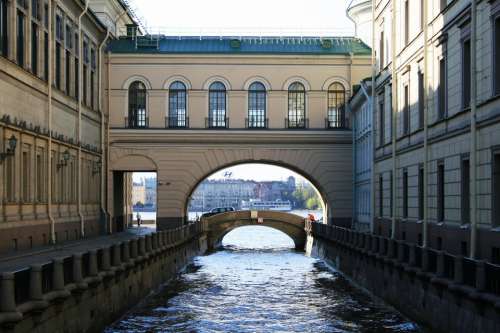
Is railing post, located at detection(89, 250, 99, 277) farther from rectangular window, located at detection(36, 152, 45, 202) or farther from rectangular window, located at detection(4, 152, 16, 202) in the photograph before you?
rectangular window, located at detection(36, 152, 45, 202)

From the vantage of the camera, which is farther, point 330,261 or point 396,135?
point 330,261

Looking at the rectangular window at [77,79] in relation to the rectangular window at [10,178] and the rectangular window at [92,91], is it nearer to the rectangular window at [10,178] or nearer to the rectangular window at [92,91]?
the rectangular window at [92,91]

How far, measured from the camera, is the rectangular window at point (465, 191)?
24188 mm

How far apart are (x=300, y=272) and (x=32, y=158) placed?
16029mm

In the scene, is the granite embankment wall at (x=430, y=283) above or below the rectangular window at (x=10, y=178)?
below

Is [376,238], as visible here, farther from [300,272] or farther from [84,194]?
[84,194]

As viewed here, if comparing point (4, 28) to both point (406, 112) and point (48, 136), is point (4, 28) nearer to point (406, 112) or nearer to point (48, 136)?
point (48, 136)

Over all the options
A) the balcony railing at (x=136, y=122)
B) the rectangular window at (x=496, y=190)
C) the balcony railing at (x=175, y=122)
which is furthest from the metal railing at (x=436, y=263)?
the balcony railing at (x=136, y=122)

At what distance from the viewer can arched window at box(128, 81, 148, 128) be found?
49.9 m

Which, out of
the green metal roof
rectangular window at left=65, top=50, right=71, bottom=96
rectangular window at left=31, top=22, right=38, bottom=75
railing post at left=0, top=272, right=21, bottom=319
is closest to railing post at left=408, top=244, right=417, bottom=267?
railing post at left=0, top=272, right=21, bottom=319

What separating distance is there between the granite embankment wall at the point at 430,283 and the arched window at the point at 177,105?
16.8 metres

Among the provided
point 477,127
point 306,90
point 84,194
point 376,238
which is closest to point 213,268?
point 84,194

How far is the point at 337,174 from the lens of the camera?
50.0 m

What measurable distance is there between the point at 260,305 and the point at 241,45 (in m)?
25.4
